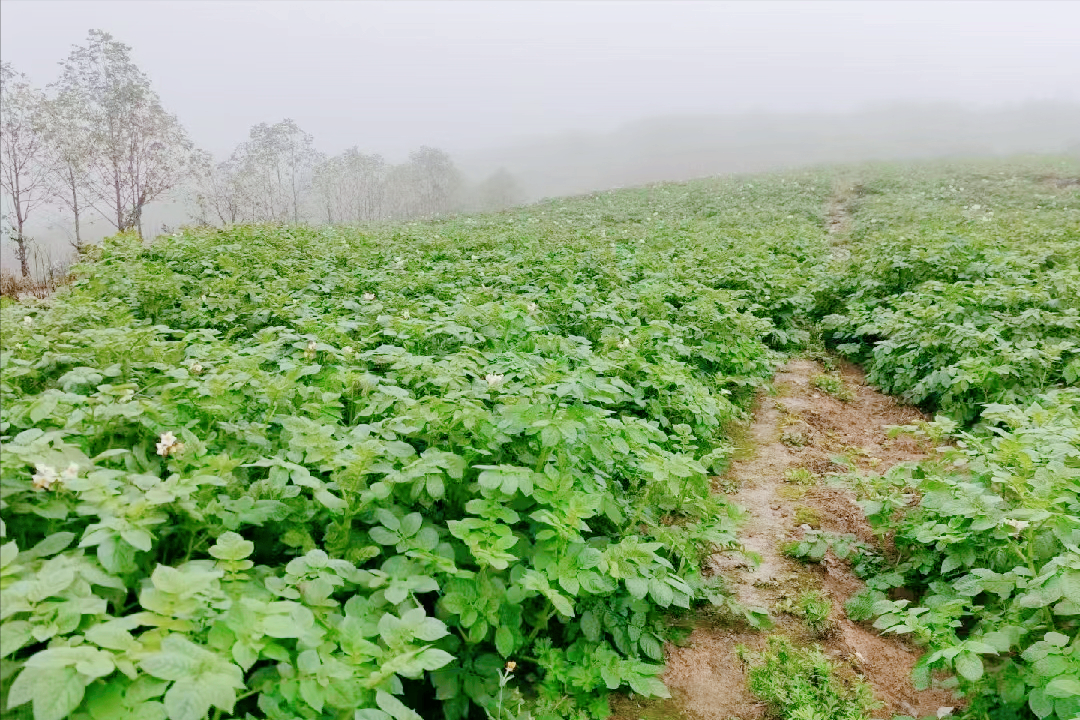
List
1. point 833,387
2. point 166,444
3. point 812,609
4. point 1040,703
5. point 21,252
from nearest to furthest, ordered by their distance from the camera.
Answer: point 1040,703 → point 166,444 → point 812,609 → point 833,387 → point 21,252

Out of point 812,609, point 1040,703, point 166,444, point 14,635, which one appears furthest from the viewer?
point 812,609

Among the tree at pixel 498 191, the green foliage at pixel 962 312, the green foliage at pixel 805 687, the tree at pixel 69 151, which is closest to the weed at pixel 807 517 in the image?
the green foliage at pixel 805 687

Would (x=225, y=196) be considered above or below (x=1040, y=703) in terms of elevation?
above

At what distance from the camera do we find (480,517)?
295 centimetres

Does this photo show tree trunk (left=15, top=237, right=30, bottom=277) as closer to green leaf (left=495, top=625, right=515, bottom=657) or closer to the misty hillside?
green leaf (left=495, top=625, right=515, bottom=657)

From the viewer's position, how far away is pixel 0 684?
66.3 inches

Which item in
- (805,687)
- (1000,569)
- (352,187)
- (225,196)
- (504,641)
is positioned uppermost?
(352,187)

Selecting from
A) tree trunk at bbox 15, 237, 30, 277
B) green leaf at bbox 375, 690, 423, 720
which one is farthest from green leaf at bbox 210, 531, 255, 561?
tree trunk at bbox 15, 237, 30, 277

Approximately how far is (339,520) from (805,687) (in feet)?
7.51

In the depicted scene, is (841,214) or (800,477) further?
(841,214)

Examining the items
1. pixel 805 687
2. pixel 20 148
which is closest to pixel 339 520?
pixel 805 687

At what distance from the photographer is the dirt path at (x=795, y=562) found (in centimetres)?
297

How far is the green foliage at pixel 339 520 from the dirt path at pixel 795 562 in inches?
8.3

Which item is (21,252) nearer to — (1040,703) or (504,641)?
(504,641)
